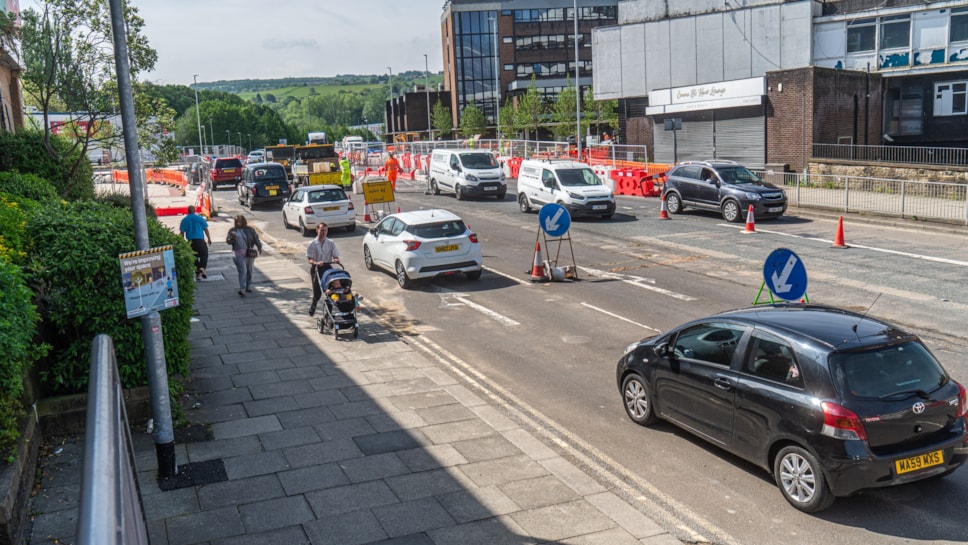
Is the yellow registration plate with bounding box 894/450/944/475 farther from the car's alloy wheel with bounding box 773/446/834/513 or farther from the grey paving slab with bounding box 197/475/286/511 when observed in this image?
the grey paving slab with bounding box 197/475/286/511

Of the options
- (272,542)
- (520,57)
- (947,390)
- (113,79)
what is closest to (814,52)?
(113,79)

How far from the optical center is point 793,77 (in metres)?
37.5

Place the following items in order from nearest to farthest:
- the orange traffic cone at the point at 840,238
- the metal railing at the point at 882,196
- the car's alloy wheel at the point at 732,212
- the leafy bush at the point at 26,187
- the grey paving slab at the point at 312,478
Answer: the grey paving slab at the point at 312,478, the leafy bush at the point at 26,187, the orange traffic cone at the point at 840,238, the metal railing at the point at 882,196, the car's alloy wheel at the point at 732,212

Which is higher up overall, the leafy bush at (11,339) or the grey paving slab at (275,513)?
the leafy bush at (11,339)

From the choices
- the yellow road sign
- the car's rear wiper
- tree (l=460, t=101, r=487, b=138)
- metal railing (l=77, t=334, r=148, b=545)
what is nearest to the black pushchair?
the car's rear wiper

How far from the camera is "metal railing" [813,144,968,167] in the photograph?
3712 cm

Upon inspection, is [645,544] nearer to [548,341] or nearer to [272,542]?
[272,542]

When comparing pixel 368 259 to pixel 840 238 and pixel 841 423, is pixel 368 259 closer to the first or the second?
pixel 840 238

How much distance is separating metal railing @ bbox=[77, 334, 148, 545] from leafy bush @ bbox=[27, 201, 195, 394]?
305 inches

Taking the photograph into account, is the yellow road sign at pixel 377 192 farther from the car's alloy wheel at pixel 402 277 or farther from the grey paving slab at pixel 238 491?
the grey paving slab at pixel 238 491

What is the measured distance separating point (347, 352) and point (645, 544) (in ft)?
23.8

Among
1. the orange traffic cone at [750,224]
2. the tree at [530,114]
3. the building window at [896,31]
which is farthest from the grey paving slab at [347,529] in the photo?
the tree at [530,114]

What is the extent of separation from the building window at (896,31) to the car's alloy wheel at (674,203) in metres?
20.8

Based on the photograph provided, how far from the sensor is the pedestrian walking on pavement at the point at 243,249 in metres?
17.9
